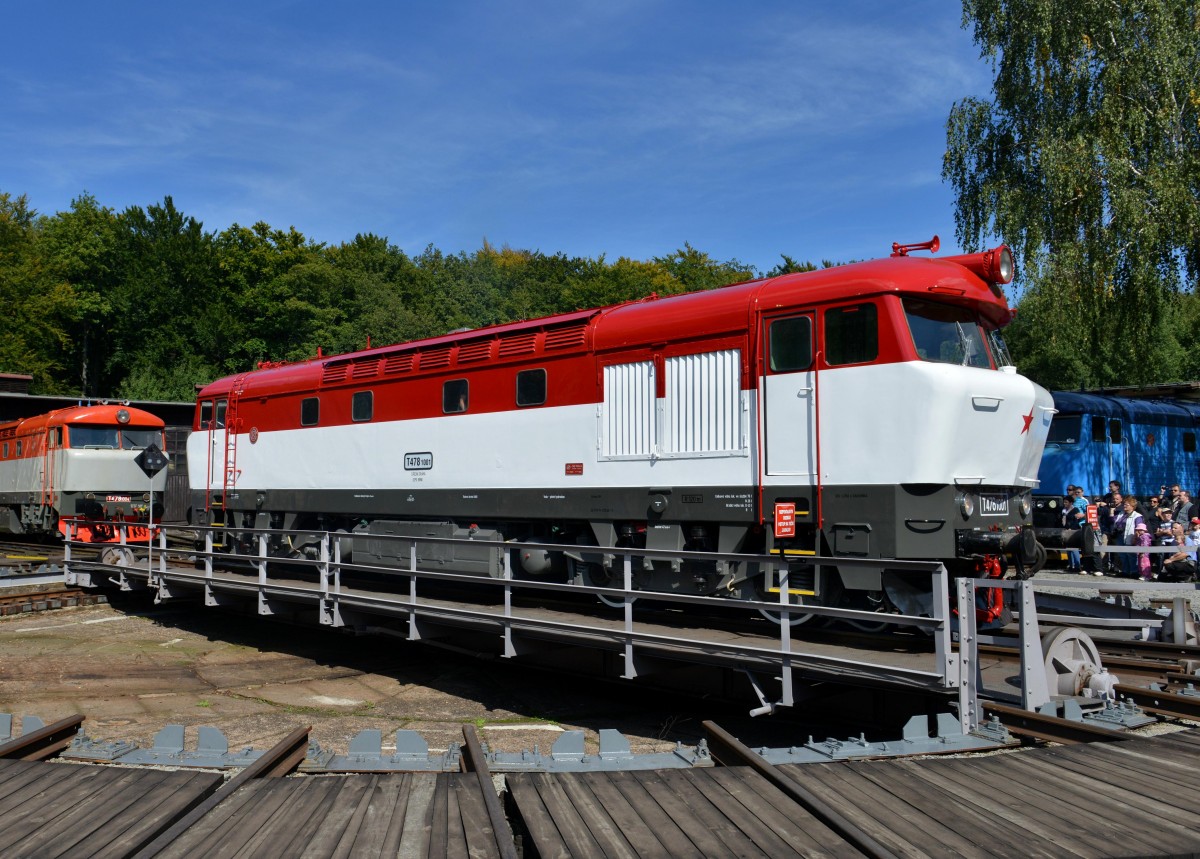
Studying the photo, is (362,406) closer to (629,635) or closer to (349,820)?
(629,635)

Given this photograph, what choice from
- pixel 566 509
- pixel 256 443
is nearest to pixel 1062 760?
pixel 566 509

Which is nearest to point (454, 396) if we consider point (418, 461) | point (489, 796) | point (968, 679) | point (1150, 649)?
point (418, 461)

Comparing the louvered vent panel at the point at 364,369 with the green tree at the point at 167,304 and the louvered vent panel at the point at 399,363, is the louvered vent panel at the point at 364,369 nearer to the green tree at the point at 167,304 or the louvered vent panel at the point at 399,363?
the louvered vent panel at the point at 399,363

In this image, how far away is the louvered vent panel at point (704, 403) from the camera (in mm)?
10219

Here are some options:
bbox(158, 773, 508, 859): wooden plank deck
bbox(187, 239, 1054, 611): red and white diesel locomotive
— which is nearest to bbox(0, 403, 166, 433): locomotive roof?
bbox(187, 239, 1054, 611): red and white diesel locomotive

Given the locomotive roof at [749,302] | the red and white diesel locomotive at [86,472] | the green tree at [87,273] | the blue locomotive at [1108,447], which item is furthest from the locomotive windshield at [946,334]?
the green tree at [87,273]

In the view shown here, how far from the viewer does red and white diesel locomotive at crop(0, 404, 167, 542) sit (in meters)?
24.6

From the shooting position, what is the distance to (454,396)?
13406mm

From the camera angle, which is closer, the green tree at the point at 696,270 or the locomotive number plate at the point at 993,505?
the locomotive number plate at the point at 993,505

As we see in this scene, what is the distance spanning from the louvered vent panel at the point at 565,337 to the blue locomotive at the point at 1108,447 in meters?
15.0

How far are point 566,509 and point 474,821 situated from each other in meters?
7.29

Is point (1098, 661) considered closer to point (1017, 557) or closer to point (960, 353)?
point (1017, 557)

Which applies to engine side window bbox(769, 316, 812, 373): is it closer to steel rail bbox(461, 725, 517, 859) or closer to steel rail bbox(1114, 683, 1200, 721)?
steel rail bbox(1114, 683, 1200, 721)

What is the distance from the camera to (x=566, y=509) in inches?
465
